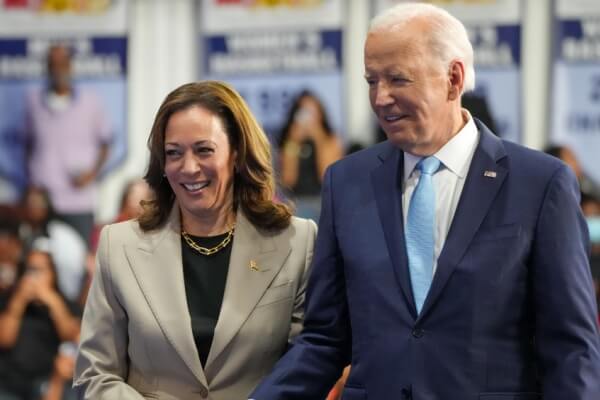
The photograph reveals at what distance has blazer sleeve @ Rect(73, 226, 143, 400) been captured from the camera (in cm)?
266

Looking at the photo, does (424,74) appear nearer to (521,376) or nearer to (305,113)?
(521,376)

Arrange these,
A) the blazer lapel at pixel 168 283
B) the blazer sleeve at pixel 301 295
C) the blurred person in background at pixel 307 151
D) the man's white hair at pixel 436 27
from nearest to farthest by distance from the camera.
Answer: the man's white hair at pixel 436 27 < the blazer lapel at pixel 168 283 < the blazer sleeve at pixel 301 295 < the blurred person in background at pixel 307 151

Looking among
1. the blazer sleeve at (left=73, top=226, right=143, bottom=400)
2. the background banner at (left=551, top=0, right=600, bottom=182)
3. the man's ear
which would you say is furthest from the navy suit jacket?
the background banner at (left=551, top=0, right=600, bottom=182)

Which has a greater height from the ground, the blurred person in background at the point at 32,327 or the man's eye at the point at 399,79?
the man's eye at the point at 399,79

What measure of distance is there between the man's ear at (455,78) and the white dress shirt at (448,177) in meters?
0.10

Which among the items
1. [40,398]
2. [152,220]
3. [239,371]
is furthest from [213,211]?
[40,398]

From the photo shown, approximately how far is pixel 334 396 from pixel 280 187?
2.02ft

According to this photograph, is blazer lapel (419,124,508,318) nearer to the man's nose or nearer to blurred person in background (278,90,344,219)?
the man's nose

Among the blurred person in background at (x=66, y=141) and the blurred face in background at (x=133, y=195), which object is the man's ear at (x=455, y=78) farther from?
the blurred person in background at (x=66, y=141)

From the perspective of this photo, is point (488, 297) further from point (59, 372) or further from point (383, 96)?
point (59, 372)

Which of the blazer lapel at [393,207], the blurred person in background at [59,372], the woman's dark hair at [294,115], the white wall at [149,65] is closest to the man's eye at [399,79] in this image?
the blazer lapel at [393,207]

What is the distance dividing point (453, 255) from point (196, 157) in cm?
73

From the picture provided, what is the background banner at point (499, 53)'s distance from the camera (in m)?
5.98

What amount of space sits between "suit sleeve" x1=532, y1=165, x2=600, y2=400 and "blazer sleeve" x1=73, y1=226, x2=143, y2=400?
1.05 m
